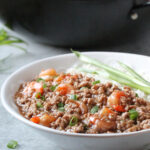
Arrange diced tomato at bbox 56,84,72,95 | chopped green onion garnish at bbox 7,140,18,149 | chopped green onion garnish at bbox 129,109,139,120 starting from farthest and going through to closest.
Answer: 1. diced tomato at bbox 56,84,72,95
2. chopped green onion garnish at bbox 7,140,18,149
3. chopped green onion garnish at bbox 129,109,139,120

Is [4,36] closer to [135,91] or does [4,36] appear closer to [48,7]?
[48,7]

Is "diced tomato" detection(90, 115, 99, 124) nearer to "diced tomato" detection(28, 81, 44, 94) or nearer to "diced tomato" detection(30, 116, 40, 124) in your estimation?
"diced tomato" detection(30, 116, 40, 124)

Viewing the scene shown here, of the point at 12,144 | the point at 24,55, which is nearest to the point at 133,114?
the point at 12,144

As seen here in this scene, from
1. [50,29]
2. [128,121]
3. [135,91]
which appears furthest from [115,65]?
[128,121]

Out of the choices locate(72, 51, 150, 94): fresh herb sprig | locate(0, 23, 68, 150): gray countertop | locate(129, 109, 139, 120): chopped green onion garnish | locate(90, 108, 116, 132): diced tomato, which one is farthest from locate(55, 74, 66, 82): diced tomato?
locate(129, 109, 139, 120): chopped green onion garnish

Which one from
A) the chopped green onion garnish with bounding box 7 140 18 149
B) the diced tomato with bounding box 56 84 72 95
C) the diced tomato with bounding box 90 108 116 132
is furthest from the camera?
the diced tomato with bounding box 56 84 72 95

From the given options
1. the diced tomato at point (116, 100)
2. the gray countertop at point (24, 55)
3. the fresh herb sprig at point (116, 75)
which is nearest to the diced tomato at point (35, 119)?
the gray countertop at point (24, 55)

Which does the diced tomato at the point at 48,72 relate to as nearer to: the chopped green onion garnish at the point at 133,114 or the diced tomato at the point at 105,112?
the diced tomato at the point at 105,112

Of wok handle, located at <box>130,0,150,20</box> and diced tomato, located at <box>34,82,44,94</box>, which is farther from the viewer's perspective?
wok handle, located at <box>130,0,150,20</box>

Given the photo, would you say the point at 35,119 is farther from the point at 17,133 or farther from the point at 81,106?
the point at 17,133
